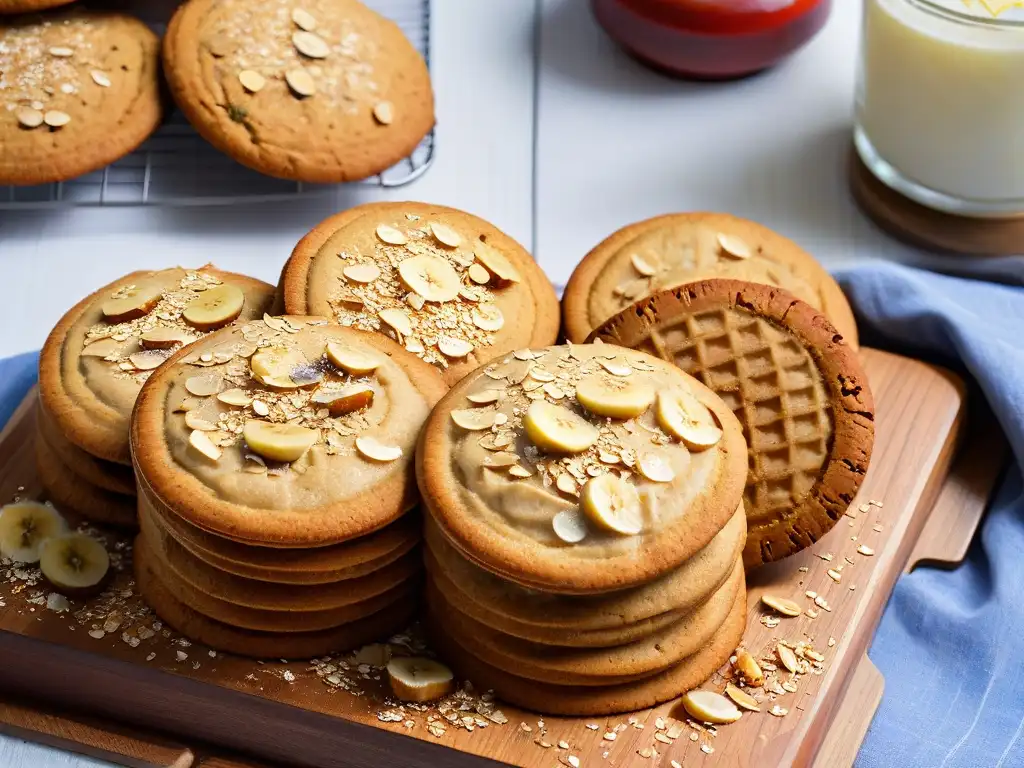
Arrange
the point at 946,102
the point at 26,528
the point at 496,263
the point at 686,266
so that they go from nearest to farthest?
1. the point at 26,528
2. the point at 496,263
3. the point at 686,266
4. the point at 946,102

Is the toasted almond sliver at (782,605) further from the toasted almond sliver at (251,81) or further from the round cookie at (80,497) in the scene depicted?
the toasted almond sliver at (251,81)

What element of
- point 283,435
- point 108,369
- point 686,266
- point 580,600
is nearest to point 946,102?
point 686,266

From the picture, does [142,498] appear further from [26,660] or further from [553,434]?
[553,434]

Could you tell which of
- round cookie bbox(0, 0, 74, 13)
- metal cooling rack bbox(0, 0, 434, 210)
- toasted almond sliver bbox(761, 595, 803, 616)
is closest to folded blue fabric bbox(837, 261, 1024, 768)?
toasted almond sliver bbox(761, 595, 803, 616)

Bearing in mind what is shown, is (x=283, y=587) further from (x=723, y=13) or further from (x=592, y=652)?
(x=723, y=13)

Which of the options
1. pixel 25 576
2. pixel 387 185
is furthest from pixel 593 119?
pixel 25 576

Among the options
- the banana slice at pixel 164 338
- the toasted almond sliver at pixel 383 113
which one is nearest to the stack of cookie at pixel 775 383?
the banana slice at pixel 164 338
